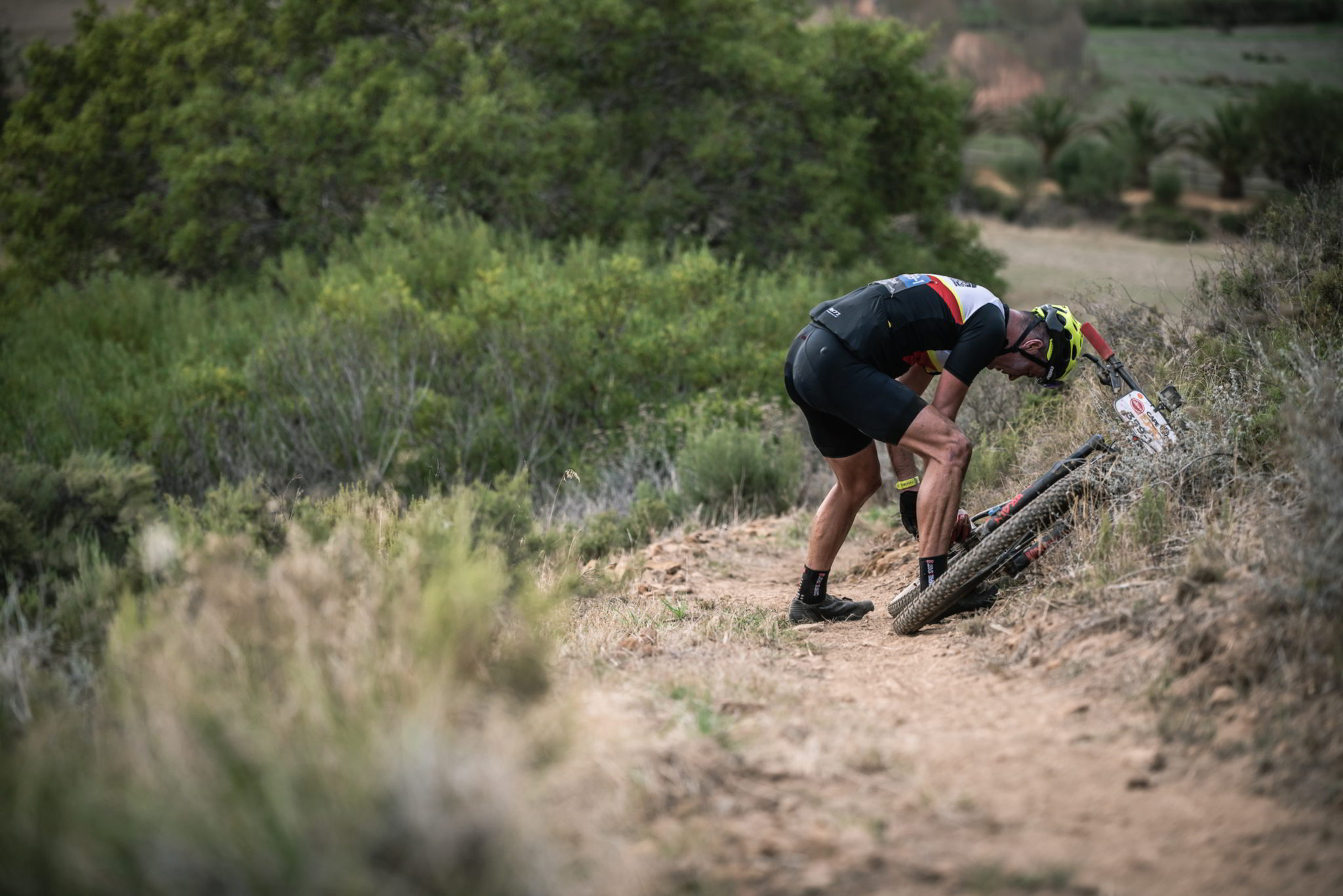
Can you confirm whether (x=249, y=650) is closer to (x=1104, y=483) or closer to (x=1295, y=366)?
(x=1104, y=483)

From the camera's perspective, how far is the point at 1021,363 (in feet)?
17.2

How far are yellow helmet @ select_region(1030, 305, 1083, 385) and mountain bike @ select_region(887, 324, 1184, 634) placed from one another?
3.9 inches

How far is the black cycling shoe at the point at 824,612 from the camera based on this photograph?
5734mm

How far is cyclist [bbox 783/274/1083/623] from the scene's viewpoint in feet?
16.7

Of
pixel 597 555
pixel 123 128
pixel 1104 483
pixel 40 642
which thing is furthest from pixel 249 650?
pixel 123 128

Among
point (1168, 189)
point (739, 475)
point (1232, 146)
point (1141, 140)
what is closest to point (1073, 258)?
point (1168, 189)

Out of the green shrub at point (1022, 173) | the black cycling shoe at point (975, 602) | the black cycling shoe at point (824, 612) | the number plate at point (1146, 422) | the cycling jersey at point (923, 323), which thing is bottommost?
the green shrub at point (1022, 173)

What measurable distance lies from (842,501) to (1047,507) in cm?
97

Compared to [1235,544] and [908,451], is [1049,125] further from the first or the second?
[1235,544]

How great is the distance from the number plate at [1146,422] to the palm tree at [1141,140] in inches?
1312

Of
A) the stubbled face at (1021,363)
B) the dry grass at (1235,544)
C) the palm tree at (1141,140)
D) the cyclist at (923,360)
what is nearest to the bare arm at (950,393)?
the cyclist at (923,360)

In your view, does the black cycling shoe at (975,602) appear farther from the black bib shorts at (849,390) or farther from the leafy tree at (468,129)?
the leafy tree at (468,129)

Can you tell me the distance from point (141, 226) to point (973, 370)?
59.3 ft

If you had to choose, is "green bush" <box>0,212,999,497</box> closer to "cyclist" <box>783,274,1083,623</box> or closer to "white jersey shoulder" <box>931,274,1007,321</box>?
"cyclist" <box>783,274,1083,623</box>
